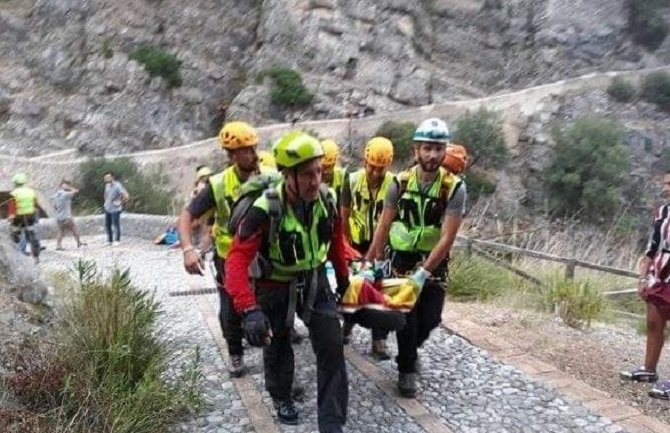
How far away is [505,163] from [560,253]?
76.7ft

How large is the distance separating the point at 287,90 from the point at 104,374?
3359 centimetres

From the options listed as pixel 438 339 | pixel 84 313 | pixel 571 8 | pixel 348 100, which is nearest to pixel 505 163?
pixel 348 100

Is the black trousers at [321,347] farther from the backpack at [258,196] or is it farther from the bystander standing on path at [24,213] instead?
the bystander standing on path at [24,213]

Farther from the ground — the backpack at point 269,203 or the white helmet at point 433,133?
the white helmet at point 433,133

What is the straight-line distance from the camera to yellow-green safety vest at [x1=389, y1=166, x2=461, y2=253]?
4375 millimetres

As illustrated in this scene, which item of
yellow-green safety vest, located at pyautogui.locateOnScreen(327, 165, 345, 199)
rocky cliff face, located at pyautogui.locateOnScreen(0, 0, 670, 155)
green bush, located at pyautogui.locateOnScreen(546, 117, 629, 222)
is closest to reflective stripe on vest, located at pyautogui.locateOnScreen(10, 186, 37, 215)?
yellow-green safety vest, located at pyautogui.locateOnScreen(327, 165, 345, 199)

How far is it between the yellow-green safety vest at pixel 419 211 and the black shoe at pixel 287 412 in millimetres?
1305

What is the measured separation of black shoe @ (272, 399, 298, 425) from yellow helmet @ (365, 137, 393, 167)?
6.40ft

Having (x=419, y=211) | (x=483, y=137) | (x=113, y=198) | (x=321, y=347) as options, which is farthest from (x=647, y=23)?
(x=321, y=347)

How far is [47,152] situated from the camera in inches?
1248

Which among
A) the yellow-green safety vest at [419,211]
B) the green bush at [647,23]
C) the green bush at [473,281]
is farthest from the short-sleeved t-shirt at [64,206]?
the green bush at [647,23]

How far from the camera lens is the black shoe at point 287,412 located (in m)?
3.96

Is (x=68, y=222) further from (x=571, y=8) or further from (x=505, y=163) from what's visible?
(x=571, y=8)

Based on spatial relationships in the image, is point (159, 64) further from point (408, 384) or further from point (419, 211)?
point (408, 384)
